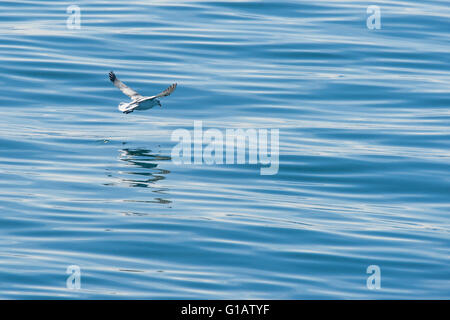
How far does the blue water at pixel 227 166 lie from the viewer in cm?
1328

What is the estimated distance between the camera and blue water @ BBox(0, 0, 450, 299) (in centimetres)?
1328

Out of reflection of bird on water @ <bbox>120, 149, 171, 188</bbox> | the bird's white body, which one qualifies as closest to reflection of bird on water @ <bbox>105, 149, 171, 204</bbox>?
reflection of bird on water @ <bbox>120, 149, 171, 188</bbox>

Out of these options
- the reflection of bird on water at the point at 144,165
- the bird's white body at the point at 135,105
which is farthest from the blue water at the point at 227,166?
the bird's white body at the point at 135,105

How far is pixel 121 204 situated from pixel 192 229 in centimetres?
182

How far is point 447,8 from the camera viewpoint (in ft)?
104

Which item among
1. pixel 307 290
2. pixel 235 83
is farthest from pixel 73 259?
pixel 235 83

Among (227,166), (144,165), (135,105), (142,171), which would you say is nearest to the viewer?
(142,171)

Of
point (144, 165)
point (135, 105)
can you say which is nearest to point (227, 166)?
point (144, 165)

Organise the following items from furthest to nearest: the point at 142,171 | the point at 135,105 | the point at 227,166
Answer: the point at 135,105, the point at 227,166, the point at 142,171

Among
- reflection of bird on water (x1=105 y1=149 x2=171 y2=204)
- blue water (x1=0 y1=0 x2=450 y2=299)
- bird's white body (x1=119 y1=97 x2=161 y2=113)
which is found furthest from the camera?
bird's white body (x1=119 y1=97 x2=161 y2=113)

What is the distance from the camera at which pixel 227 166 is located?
18797mm

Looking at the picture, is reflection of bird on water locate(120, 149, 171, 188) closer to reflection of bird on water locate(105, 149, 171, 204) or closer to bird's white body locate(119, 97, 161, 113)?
reflection of bird on water locate(105, 149, 171, 204)

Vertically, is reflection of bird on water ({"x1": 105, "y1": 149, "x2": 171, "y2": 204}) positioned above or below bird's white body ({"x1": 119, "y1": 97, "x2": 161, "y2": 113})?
below

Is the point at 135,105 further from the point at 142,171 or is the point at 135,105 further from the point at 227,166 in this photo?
the point at 227,166
